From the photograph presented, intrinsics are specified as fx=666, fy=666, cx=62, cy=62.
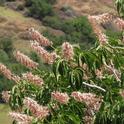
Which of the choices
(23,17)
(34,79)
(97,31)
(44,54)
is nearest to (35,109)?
(44,54)

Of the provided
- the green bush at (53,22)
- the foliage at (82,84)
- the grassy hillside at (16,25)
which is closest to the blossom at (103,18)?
the foliage at (82,84)

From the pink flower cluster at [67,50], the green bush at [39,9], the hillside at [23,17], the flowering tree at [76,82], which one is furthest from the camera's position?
the green bush at [39,9]

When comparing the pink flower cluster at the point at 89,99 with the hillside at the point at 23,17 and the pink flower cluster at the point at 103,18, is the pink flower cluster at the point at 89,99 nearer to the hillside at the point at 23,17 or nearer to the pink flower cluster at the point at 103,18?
the pink flower cluster at the point at 103,18

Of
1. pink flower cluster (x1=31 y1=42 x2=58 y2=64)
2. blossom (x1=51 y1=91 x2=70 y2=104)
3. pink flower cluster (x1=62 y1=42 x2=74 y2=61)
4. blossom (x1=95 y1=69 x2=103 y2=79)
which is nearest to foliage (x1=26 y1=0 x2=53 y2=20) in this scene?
blossom (x1=95 y1=69 x2=103 y2=79)

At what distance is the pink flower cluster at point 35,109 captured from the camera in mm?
7848

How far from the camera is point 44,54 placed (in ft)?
29.3

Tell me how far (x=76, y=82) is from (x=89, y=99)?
2.05ft

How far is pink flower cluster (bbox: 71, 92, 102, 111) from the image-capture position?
8367mm

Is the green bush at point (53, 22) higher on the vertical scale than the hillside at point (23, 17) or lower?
lower

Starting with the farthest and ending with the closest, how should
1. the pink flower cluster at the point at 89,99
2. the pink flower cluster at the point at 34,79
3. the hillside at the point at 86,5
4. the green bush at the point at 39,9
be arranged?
the hillside at the point at 86,5 → the green bush at the point at 39,9 → the pink flower cluster at the point at 34,79 → the pink flower cluster at the point at 89,99

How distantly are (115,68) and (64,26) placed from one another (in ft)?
324

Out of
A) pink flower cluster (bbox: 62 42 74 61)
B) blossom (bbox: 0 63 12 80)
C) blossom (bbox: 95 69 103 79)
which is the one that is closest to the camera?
pink flower cluster (bbox: 62 42 74 61)

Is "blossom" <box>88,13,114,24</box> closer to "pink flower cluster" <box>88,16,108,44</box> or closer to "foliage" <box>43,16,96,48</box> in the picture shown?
"pink flower cluster" <box>88,16,108,44</box>

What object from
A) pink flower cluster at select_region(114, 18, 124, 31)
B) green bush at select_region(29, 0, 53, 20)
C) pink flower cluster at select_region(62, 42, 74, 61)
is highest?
pink flower cluster at select_region(114, 18, 124, 31)
